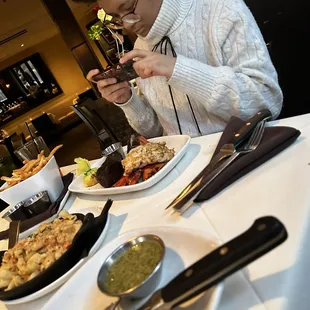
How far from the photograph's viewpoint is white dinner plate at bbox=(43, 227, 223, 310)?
692 millimetres

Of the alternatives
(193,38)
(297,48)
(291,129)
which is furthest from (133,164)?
(297,48)

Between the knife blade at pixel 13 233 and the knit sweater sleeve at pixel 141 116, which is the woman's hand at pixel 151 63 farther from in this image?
the knife blade at pixel 13 233

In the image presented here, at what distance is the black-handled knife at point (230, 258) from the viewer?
454 millimetres

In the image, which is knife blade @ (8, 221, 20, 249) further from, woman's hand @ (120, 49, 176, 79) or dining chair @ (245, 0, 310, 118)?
dining chair @ (245, 0, 310, 118)

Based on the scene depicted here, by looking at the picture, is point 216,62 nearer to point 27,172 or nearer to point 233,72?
point 233,72

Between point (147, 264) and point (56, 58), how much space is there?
48.5 ft

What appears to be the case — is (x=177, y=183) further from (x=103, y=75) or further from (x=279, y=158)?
(x=103, y=75)

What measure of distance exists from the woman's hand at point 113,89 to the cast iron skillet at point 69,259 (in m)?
0.71

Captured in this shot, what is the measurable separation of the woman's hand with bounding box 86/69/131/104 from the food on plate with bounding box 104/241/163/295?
89 centimetres

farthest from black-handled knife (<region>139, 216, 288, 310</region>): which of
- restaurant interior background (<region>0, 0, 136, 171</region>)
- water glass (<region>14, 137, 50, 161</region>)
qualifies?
restaurant interior background (<region>0, 0, 136, 171</region>)

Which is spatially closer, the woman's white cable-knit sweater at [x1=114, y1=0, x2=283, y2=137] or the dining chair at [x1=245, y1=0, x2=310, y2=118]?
the woman's white cable-knit sweater at [x1=114, y1=0, x2=283, y2=137]

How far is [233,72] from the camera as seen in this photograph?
1.29 metres

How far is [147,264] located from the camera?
26.7 inches

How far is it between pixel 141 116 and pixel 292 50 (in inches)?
36.9
